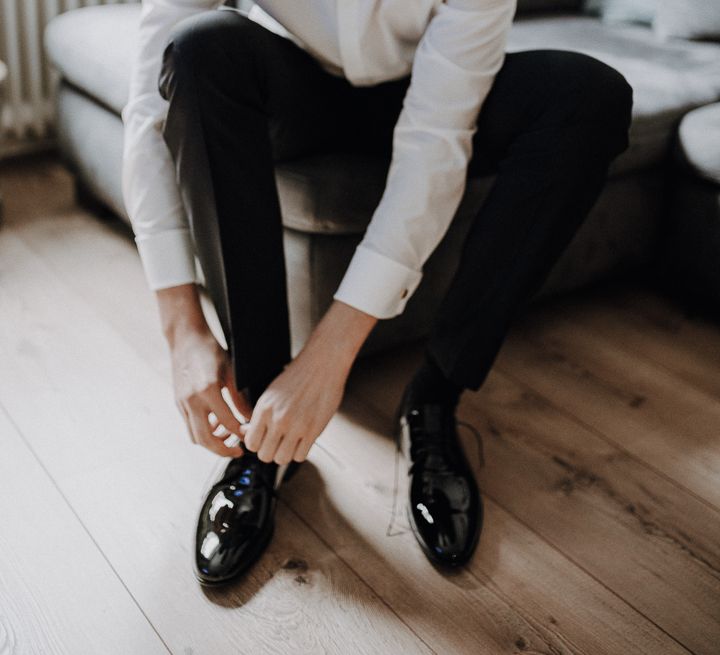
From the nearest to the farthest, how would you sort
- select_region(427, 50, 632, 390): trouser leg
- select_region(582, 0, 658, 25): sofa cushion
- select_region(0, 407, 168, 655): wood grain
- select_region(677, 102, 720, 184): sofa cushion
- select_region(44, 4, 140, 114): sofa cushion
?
select_region(0, 407, 168, 655): wood grain < select_region(427, 50, 632, 390): trouser leg < select_region(677, 102, 720, 184): sofa cushion < select_region(44, 4, 140, 114): sofa cushion < select_region(582, 0, 658, 25): sofa cushion

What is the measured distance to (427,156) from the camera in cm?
86

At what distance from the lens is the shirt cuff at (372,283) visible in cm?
85

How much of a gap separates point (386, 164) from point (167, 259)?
1.11ft

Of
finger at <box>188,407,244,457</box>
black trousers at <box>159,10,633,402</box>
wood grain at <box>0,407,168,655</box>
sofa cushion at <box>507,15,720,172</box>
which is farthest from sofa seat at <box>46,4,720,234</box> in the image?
wood grain at <box>0,407,168,655</box>

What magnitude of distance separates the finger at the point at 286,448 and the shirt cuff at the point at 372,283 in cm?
15

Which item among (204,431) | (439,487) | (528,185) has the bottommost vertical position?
(439,487)

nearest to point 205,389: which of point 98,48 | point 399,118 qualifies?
point 399,118

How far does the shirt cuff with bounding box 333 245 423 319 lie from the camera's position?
33.3 inches

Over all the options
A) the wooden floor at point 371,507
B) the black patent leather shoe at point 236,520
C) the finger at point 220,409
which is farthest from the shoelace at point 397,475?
the finger at point 220,409

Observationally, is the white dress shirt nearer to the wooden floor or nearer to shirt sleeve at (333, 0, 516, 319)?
shirt sleeve at (333, 0, 516, 319)

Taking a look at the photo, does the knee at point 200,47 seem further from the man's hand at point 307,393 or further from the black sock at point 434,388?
the black sock at point 434,388

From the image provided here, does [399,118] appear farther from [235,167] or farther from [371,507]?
[371,507]

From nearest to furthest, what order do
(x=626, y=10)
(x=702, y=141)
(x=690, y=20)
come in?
(x=702, y=141)
(x=690, y=20)
(x=626, y=10)

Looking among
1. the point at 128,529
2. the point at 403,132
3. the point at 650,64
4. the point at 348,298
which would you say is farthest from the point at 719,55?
the point at 128,529
